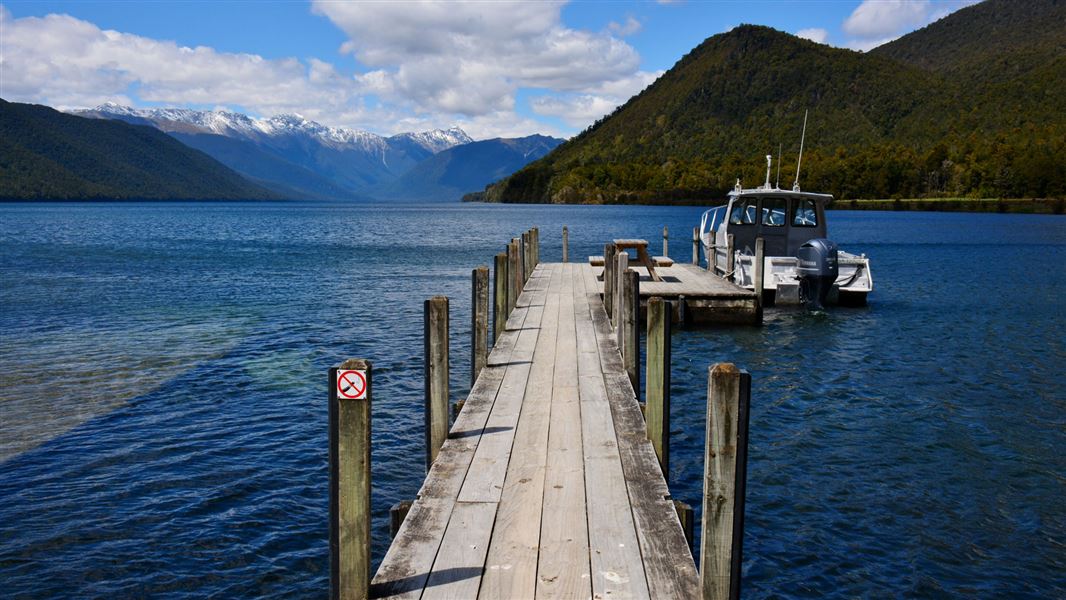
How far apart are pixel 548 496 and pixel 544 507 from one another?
0.77 feet

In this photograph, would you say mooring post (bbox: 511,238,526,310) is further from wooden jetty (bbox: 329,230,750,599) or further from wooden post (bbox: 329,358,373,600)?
wooden post (bbox: 329,358,373,600)

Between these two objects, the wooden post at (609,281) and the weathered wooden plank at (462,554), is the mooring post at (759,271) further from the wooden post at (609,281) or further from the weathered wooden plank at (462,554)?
the weathered wooden plank at (462,554)

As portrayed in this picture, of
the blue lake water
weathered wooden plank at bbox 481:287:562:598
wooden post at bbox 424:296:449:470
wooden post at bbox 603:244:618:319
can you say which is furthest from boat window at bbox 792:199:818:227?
wooden post at bbox 424:296:449:470

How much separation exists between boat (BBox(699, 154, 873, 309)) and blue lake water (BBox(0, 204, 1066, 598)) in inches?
32.8

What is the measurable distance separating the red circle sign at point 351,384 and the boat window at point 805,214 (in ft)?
73.9

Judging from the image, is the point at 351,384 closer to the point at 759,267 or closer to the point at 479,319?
the point at 479,319

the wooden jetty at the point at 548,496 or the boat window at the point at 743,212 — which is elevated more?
the boat window at the point at 743,212

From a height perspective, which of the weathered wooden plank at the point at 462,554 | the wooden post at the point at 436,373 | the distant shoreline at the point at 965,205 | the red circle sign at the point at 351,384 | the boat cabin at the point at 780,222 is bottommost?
the weathered wooden plank at the point at 462,554

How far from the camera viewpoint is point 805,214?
25.2 metres

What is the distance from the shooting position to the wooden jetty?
4.74 meters

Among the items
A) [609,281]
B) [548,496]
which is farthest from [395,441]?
[609,281]

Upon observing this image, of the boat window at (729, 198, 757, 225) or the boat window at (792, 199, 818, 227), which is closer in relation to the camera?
the boat window at (792, 199, 818, 227)

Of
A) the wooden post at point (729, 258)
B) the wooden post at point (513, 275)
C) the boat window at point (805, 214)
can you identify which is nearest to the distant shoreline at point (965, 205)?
the boat window at point (805, 214)

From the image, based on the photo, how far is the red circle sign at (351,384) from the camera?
15.1ft
